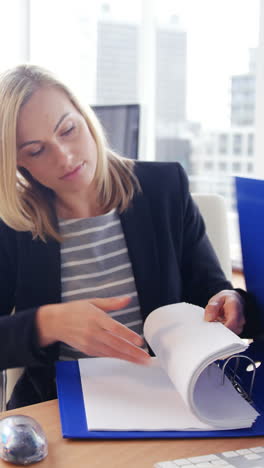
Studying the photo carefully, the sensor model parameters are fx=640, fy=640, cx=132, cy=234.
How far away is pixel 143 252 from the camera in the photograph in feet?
4.33

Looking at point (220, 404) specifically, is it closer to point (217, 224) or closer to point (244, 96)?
point (217, 224)

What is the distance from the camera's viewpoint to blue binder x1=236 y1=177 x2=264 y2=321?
36.7 inches

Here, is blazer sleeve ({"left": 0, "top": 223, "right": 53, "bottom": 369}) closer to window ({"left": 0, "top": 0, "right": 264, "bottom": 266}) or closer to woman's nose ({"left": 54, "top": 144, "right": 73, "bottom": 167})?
woman's nose ({"left": 54, "top": 144, "right": 73, "bottom": 167})

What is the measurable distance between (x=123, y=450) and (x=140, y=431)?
0.05 meters

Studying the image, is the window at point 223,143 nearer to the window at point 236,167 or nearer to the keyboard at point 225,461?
the window at point 236,167

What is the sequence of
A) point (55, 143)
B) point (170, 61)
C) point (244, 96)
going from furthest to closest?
1. point (170, 61)
2. point (244, 96)
3. point (55, 143)

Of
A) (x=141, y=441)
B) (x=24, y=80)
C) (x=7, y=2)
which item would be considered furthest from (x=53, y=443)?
(x=7, y=2)

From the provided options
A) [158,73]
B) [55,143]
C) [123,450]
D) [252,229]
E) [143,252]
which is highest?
[158,73]

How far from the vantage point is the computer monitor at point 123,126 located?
2100mm

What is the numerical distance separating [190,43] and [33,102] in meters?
2.19

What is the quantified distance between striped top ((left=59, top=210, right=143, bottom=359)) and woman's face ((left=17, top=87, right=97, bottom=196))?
98 mm

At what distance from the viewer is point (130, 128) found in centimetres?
211

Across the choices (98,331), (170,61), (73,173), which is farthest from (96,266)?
(170,61)

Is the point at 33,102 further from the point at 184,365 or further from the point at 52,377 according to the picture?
the point at 184,365
